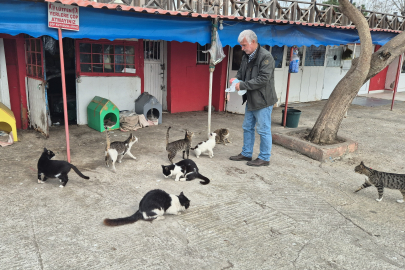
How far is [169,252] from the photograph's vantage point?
3164 millimetres

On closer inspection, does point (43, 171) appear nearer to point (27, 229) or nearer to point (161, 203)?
point (27, 229)

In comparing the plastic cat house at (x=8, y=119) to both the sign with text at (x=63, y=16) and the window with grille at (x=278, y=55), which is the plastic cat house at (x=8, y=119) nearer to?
the sign with text at (x=63, y=16)

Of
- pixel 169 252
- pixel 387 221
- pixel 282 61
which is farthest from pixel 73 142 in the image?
pixel 282 61

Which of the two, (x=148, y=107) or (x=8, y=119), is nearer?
(x=8, y=119)

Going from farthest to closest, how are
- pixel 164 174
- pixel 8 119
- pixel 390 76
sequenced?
pixel 390 76 → pixel 8 119 → pixel 164 174

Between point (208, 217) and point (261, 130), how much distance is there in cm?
210

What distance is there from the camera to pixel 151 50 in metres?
9.23

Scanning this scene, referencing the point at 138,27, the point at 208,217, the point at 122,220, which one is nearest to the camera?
the point at 122,220

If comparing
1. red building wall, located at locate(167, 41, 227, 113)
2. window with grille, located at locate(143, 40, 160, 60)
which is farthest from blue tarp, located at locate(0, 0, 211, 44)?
window with grille, located at locate(143, 40, 160, 60)

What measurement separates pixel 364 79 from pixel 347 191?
272 cm

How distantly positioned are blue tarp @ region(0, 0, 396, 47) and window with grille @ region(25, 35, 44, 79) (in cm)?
220

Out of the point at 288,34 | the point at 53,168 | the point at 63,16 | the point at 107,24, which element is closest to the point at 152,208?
the point at 53,168

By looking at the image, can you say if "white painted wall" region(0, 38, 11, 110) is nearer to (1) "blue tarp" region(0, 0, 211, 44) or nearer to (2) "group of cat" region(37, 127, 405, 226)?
(1) "blue tarp" region(0, 0, 211, 44)

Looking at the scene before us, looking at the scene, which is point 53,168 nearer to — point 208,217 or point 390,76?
point 208,217
